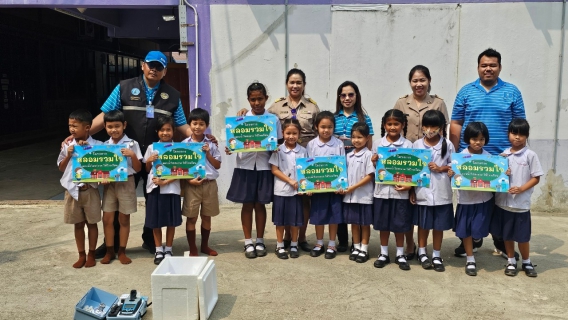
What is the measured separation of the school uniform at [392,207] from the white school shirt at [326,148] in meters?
0.33

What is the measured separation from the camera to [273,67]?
20.6ft

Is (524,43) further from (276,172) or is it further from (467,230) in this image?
(276,172)

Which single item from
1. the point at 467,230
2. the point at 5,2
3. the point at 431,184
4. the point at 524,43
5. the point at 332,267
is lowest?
the point at 332,267

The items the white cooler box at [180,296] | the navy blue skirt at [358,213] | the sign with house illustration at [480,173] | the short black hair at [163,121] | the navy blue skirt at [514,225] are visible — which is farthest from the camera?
the navy blue skirt at [358,213]

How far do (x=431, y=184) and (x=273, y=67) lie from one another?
290cm

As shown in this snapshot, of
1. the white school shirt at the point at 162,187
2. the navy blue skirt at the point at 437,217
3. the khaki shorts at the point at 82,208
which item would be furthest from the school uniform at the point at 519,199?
the khaki shorts at the point at 82,208

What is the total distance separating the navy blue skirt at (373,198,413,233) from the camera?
4160mm

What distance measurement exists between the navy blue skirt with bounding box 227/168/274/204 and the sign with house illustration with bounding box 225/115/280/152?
281mm

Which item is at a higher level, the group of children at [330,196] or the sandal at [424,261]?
the group of children at [330,196]

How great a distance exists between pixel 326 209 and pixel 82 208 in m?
2.12

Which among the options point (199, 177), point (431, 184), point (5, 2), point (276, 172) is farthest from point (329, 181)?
point (5, 2)

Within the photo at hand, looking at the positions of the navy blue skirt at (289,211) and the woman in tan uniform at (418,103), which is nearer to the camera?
the woman in tan uniform at (418,103)

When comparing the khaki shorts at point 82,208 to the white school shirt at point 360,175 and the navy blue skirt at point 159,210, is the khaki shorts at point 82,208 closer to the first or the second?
the navy blue skirt at point 159,210

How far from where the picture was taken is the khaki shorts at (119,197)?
4.28m
